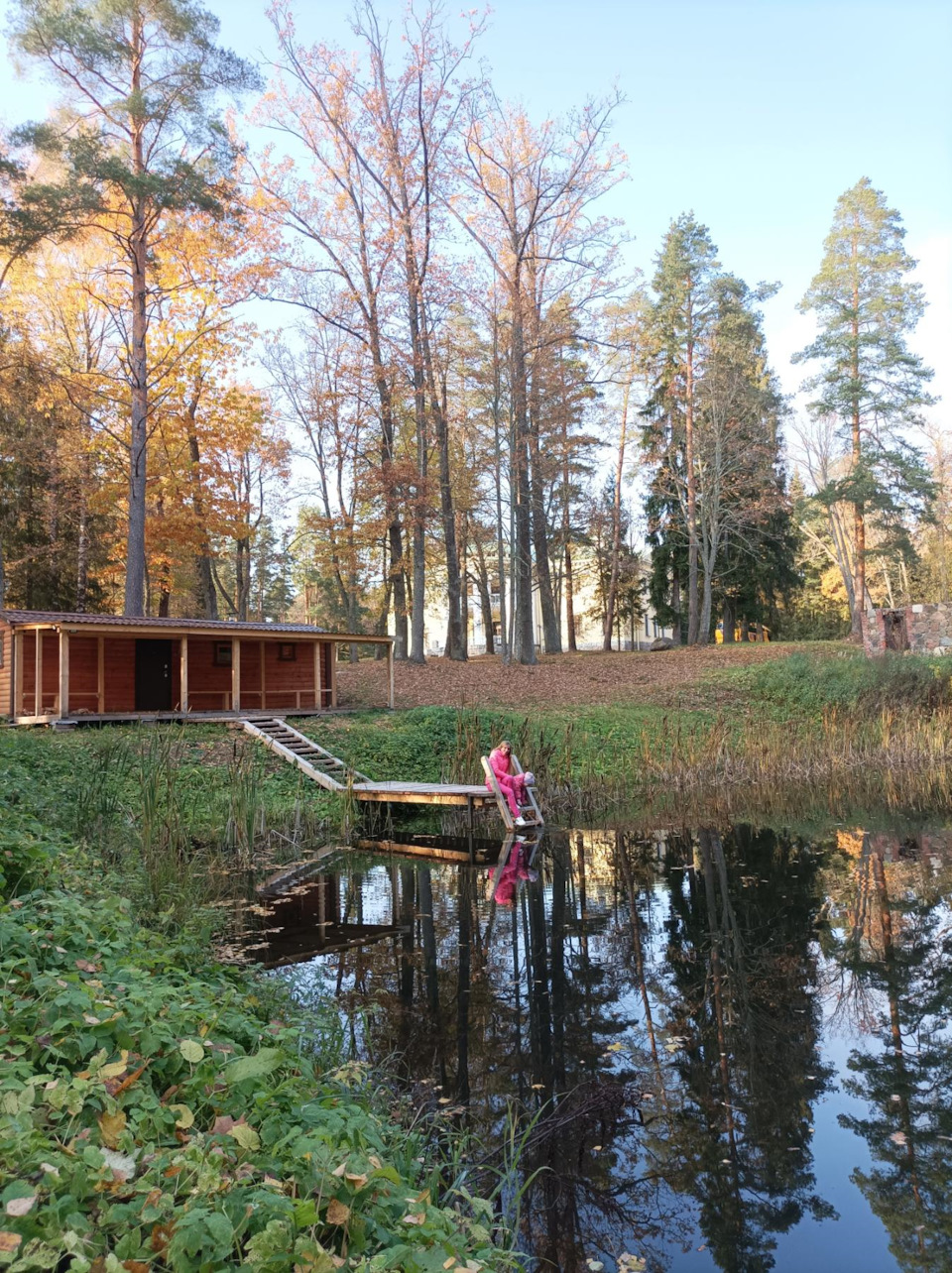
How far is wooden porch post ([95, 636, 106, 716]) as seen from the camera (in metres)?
19.4

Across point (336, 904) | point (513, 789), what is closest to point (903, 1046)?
point (336, 904)

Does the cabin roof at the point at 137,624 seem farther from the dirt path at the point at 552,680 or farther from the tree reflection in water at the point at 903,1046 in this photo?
the tree reflection in water at the point at 903,1046

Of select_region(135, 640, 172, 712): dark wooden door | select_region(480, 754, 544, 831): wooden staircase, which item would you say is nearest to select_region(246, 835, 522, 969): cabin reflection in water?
select_region(480, 754, 544, 831): wooden staircase

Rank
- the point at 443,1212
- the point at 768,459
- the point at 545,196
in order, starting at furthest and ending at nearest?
the point at 768,459 → the point at 545,196 → the point at 443,1212

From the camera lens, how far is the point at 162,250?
23656 mm

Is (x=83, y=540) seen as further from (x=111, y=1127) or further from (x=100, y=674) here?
(x=111, y=1127)

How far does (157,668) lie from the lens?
21281 mm

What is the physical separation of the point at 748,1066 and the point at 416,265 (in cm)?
2567

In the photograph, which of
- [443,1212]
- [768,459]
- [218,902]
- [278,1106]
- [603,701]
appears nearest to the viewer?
[443,1212]

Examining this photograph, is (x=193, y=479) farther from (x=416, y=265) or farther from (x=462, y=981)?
(x=462, y=981)

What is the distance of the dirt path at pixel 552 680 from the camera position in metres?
22.2

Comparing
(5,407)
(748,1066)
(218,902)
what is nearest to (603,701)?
(218,902)

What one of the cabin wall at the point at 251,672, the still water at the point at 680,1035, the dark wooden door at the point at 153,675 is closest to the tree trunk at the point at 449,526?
the cabin wall at the point at 251,672

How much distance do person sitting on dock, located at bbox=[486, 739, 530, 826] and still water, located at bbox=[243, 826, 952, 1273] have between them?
1974mm
